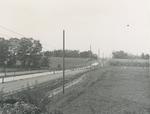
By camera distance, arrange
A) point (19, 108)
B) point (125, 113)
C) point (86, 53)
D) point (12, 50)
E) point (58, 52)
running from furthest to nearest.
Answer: point (86, 53) → point (58, 52) → point (12, 50) → point (125, 113) → point (19, 108)

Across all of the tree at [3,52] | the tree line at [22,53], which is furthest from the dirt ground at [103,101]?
the tree line at [22,53]

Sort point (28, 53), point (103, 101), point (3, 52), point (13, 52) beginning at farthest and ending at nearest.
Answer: point (28, 53) → point (13, 52) → point (3, 52) → point (103, 101)

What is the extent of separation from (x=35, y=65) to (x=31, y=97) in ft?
244

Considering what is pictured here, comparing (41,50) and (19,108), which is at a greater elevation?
(41,50)

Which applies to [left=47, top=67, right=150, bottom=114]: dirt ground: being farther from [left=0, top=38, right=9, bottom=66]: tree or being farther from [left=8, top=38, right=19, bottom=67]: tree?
[left=8, top=38, right=19, bottom=67]: tree

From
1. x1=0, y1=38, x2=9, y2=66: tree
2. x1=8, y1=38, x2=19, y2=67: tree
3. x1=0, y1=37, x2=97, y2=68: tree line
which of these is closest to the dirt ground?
x1=0, y1=38, x2=9, y2=66: tree

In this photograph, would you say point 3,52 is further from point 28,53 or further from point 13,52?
point 28,53

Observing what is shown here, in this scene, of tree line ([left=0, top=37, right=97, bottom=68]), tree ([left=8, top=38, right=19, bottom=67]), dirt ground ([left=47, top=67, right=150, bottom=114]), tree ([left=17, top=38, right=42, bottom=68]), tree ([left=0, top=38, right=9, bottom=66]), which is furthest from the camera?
tree ([left=17, top=38, right=42, bottom=68])

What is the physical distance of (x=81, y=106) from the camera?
22781 mm

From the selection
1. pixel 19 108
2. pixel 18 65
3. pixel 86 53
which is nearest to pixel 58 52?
pixel 86 53

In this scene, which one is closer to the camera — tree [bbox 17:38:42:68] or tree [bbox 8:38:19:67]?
tree [bbox 8:38:19:67]

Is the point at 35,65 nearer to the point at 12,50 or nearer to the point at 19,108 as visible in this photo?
the point at 12,50

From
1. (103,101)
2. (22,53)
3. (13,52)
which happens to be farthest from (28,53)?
(103,101)

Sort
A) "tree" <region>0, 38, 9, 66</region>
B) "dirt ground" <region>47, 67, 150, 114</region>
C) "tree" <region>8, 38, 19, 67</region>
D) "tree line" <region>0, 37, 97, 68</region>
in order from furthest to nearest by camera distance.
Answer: "tree" <region>8, 38, 19, 67</region>, "tree line" <region>0, 37, 97, 68</region>, "tree" <region>0, 38, 9, 66</region>, "dirt ground" <region>47, 67, 150, 114</region>
